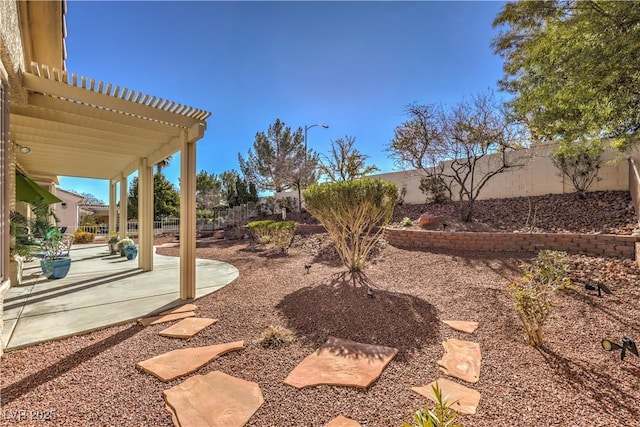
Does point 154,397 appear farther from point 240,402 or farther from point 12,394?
point 12,394

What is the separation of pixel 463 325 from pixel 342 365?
1.88 meters

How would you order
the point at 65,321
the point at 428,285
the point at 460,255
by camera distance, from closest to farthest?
the point at 65,321 < the point at 428,285 < the point at 460,255

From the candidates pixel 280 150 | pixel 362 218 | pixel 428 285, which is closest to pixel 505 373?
pixel 428 285

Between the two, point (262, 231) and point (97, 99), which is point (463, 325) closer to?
point (97, 99)

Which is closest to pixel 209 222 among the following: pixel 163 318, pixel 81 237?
pixel 81 237

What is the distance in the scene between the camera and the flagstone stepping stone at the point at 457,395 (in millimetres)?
2111

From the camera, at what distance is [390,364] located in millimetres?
2785

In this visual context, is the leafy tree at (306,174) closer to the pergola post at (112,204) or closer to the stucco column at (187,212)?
the pergola post at (112,204)

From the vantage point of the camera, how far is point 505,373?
8.47ft

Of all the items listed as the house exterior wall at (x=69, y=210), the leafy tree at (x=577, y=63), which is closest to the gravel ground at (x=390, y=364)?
the leafy tree at (x=577, y=63)

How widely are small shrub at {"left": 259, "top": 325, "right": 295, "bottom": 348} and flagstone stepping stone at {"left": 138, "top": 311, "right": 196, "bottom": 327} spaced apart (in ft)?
4.85

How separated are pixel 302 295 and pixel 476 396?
10.4ft

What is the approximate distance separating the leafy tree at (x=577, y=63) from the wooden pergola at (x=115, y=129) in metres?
5.62

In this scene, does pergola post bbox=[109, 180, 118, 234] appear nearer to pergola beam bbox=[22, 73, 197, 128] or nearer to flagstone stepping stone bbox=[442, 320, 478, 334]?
pergola beam bbox=[22, 73, 197, 128]
